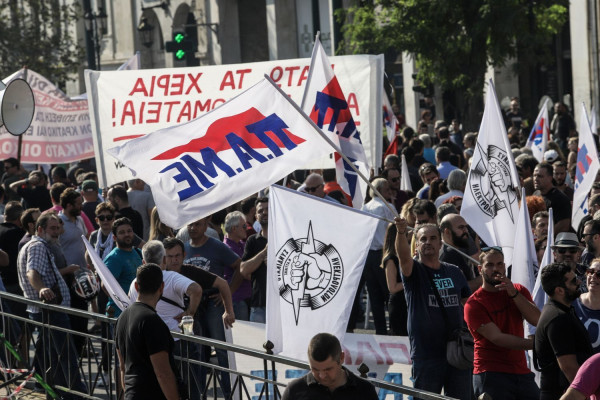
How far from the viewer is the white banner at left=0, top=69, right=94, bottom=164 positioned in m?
17.5

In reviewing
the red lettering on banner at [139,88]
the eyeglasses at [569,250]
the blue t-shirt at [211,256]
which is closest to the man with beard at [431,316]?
the eyeglasses at [569,250]

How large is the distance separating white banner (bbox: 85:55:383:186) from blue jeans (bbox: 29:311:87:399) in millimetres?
1852

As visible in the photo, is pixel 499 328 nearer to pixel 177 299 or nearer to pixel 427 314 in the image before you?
pixel 427 314

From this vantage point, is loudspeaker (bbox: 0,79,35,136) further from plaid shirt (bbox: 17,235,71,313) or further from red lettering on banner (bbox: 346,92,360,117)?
red lettering on banner (bbox: 346,92,360,117)

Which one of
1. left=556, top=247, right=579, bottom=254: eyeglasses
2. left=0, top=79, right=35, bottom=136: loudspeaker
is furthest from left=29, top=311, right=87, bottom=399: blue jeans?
left=556, top=247, right=579, bottom=254: eyeglasses

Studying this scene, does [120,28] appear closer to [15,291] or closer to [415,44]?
[415,44]

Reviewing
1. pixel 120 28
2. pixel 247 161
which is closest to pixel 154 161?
pixel 247 161

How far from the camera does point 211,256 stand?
412 inches

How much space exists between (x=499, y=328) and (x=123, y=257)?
12.0ft

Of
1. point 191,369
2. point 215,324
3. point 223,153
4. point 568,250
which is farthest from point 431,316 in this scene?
point 215,324

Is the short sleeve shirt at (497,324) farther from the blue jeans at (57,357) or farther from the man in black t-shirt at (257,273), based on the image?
the blue jeans at (57,357)

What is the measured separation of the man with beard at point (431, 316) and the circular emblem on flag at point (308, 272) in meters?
0.58

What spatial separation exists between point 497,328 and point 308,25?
36882 millimetres

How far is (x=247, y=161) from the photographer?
9.30 metres
